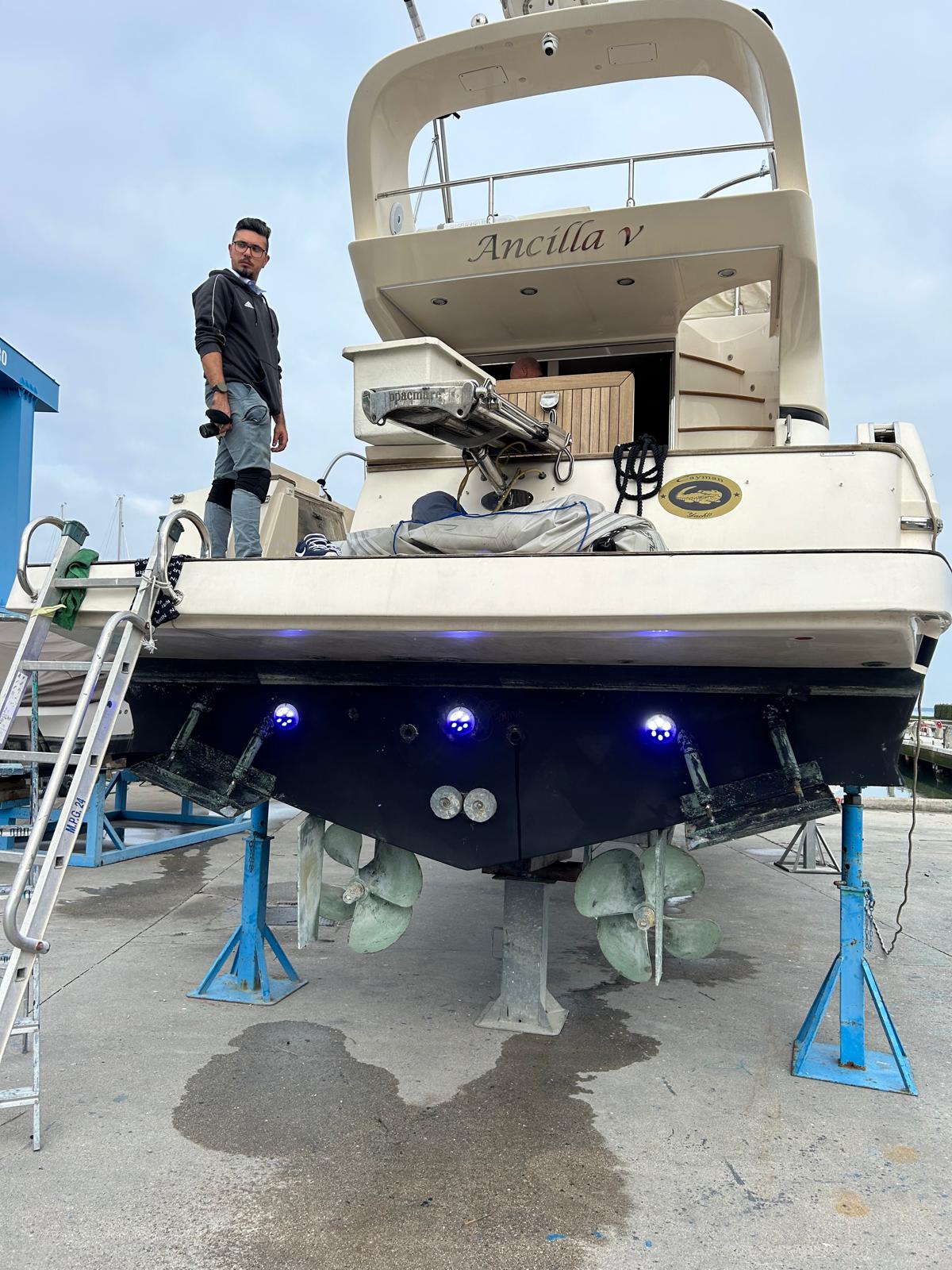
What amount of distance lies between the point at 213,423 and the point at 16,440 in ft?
30.9

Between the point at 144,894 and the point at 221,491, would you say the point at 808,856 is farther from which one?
the point at 221,491

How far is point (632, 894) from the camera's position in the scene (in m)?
3.63

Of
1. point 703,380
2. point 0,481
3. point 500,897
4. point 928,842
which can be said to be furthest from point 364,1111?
point 0,481

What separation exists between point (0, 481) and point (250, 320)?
9.29 m

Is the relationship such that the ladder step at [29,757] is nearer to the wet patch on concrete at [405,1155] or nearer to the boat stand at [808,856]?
the wet patch on concrete at [405,1155]

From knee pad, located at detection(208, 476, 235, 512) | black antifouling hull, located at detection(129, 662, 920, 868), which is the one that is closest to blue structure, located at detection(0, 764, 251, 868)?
black antifouling hull, located at detection(129, 662, 920, 868)

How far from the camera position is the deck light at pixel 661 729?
349 cm

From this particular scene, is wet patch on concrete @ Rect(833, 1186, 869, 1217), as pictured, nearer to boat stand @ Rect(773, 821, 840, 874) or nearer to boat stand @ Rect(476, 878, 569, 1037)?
boat stand @ Rect(476, 878, 569, 1037)

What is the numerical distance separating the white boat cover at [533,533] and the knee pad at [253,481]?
942mm

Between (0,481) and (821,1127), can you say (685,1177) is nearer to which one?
(821,1127)

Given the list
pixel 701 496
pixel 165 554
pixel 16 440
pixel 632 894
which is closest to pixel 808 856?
pixel 632 894

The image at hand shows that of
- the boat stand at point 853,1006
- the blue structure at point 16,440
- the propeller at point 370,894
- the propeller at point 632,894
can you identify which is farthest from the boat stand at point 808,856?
the blue structure at point 16,440

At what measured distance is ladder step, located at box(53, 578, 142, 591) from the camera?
119 inches

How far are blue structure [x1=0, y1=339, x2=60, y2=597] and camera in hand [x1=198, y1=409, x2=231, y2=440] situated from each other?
8.76 meters
